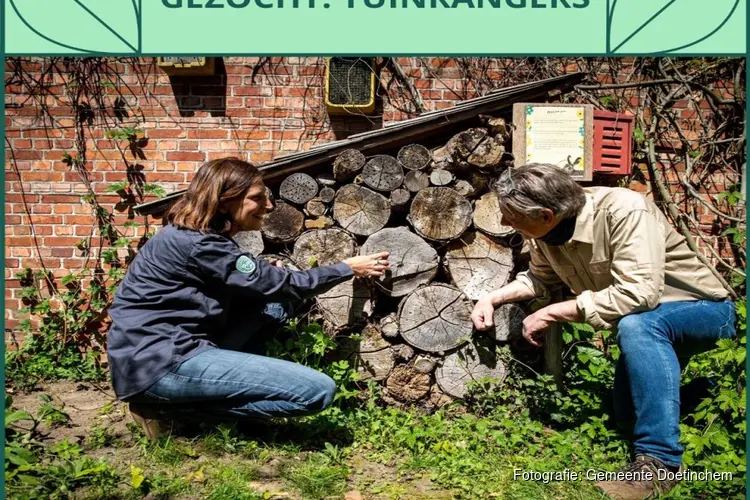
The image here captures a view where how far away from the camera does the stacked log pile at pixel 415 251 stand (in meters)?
3.65

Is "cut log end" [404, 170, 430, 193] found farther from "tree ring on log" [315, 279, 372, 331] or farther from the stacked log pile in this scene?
"tree ring on log" [315, 279, 372, 331]

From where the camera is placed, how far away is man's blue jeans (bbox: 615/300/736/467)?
260 cm

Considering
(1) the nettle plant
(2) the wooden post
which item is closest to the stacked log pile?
(2) the wooden post

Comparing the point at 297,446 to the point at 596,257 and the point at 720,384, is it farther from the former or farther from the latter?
the point at 720,384

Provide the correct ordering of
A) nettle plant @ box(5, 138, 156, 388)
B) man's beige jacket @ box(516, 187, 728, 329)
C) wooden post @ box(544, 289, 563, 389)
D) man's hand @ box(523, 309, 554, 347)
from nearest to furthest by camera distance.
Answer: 1. man's beige jacket @ box(516, 187, 728, 329)
2. man's hand @ box(523, 309, 554, 347)
3. wooden post @ box(544, 289, 563, 389)
4. nettle plant @ box(5, 138, 156, 388)

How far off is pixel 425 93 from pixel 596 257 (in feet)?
8.18

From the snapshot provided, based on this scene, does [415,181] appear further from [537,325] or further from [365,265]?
[537,325]

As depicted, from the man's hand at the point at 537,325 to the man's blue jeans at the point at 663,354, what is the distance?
1.06ft

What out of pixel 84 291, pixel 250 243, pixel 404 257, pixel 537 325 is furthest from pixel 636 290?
pixel 84 291

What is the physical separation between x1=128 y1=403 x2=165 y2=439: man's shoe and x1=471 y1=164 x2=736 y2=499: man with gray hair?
1.81 m

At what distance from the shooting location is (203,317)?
292cm

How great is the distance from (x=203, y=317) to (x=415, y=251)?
1.30m

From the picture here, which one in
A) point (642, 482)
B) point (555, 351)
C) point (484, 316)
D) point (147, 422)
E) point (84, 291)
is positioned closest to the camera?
point (642, 482)

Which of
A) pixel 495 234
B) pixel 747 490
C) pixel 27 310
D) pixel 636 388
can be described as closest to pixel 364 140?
pixel 495 234
